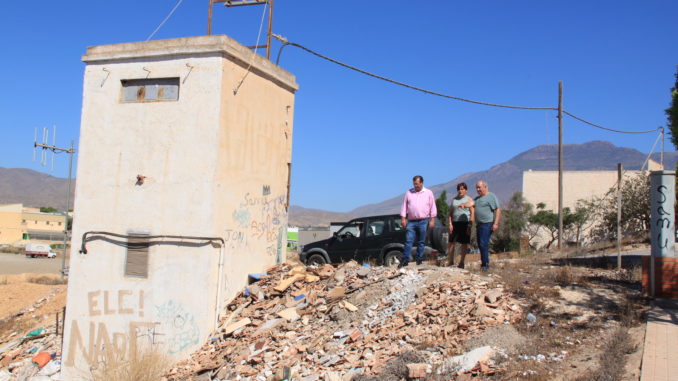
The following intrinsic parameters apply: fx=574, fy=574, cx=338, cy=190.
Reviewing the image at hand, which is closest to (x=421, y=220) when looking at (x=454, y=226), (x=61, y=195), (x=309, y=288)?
(x=454, y=226)

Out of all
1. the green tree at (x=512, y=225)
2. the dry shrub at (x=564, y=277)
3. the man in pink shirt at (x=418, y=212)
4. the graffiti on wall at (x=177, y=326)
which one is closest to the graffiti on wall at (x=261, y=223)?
the graffiti on wall at (x=177, y=326)

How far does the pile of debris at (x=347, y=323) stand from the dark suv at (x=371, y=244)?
12.7 ft

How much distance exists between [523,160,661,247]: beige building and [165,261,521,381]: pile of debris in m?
34.3

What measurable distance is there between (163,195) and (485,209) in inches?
231

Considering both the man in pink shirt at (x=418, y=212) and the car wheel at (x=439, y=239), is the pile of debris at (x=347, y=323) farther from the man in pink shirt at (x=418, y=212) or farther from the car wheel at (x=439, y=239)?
the car wheel at (x=439, y=239)

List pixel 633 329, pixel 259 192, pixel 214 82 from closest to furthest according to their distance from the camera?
pixel 633 329
pixel 214 82
pixel 259 192

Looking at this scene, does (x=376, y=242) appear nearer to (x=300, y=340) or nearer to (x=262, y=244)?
(x=262, y=244)

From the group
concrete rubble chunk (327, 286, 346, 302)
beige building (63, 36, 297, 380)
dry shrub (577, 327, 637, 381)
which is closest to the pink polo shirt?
concrete rubble chunk (327, 286, 346, 302)

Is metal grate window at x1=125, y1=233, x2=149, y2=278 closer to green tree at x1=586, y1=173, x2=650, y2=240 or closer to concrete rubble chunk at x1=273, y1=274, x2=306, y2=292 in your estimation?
concrete rubble chunk at x1=273, y1=274, x2=306, y2=292

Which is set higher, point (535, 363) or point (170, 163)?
point (170, 163)

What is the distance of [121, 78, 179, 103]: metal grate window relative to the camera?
10.7 m

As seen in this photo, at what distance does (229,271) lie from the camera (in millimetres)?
10555

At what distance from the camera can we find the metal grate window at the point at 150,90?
35.2ft

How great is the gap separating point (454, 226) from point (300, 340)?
372 cm
